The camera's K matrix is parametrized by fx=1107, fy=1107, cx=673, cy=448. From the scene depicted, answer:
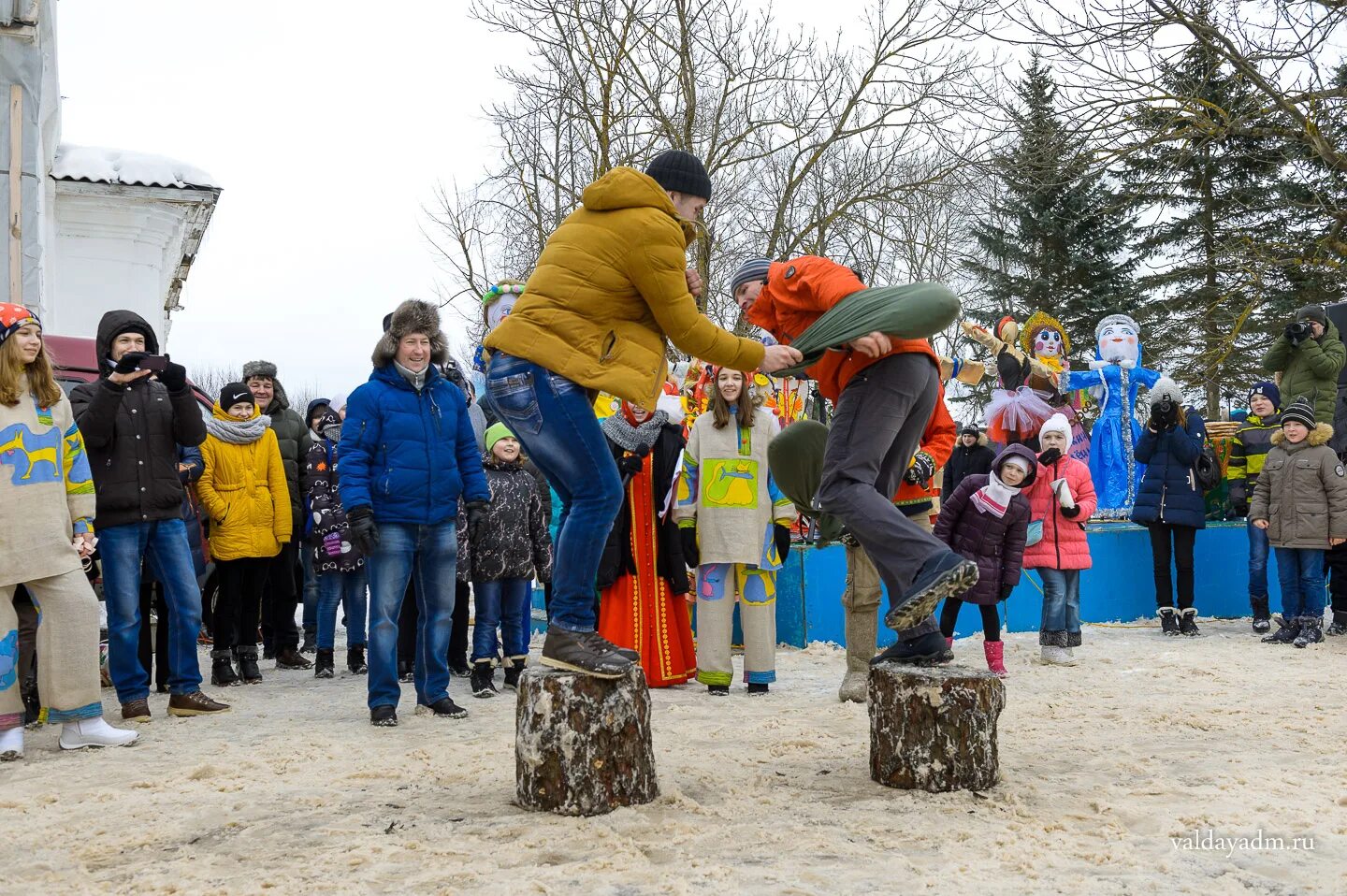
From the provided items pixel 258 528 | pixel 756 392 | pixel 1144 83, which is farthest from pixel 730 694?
pixel 1144 83

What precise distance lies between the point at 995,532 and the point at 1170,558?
329cm

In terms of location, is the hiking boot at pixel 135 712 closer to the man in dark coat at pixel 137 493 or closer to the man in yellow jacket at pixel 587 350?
the man in dark coat at pixel 137 493

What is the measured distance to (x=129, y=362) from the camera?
5809 millimetres

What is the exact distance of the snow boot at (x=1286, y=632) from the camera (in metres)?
8.52

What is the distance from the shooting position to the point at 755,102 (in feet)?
57.2

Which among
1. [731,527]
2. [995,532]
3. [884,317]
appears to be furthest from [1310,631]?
[884,317]

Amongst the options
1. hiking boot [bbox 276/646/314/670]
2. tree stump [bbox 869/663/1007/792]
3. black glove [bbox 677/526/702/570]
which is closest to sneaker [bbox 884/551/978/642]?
tree stump [bbox 869/663/1007/792]

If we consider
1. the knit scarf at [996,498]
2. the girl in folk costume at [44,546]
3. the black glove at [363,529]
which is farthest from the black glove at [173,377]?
the knit scarf at [996,498]

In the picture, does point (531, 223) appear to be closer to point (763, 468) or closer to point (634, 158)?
point (634, 158)

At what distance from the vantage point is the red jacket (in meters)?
4.43

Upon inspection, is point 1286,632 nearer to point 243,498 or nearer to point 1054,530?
point 1054,530

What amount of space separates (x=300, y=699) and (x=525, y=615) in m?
1.48

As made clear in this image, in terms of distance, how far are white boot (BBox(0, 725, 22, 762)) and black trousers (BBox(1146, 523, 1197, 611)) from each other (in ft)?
27.4

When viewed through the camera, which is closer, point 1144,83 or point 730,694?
point 730,694
